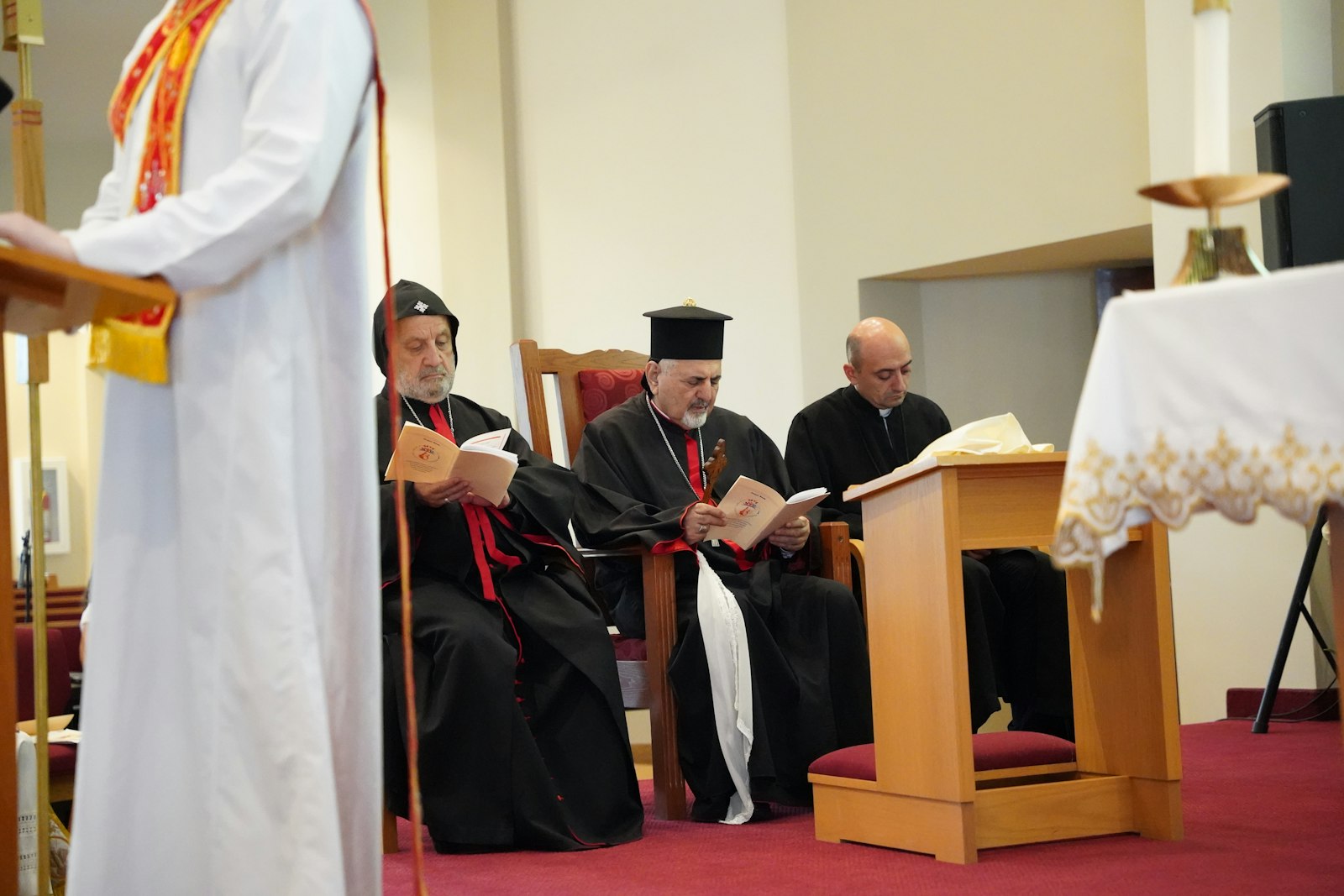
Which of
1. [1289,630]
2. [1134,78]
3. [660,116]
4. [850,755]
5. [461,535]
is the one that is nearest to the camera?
[850,755]

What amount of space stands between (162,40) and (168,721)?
1077 mm

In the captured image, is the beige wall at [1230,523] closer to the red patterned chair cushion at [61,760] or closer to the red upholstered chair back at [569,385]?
the red upholstered chair back at [569,385]

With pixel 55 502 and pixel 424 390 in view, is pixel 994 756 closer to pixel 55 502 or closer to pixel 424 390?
pixel 424 390

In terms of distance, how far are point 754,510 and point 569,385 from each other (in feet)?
4.36

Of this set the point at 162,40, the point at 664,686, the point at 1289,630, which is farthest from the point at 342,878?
the point at 1289,630

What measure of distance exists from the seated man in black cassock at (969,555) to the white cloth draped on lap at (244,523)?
93.9 inches

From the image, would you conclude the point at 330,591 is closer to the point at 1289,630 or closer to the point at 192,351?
the point at 192,351

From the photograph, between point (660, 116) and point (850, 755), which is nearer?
→ point (850, 755)

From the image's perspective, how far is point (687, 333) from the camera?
479 centimetres

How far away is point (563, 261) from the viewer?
7.93 meters

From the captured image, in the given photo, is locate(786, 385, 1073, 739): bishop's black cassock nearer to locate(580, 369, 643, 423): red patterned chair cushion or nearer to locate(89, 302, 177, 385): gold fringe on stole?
locate(580, 369, 643, 423): red patterned chair cushion

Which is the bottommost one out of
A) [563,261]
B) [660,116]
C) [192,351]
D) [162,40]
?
[192,351]

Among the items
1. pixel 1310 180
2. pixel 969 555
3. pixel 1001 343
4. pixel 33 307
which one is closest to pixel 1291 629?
pixel 969 555

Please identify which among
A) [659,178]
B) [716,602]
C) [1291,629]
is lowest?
[1291,629]
